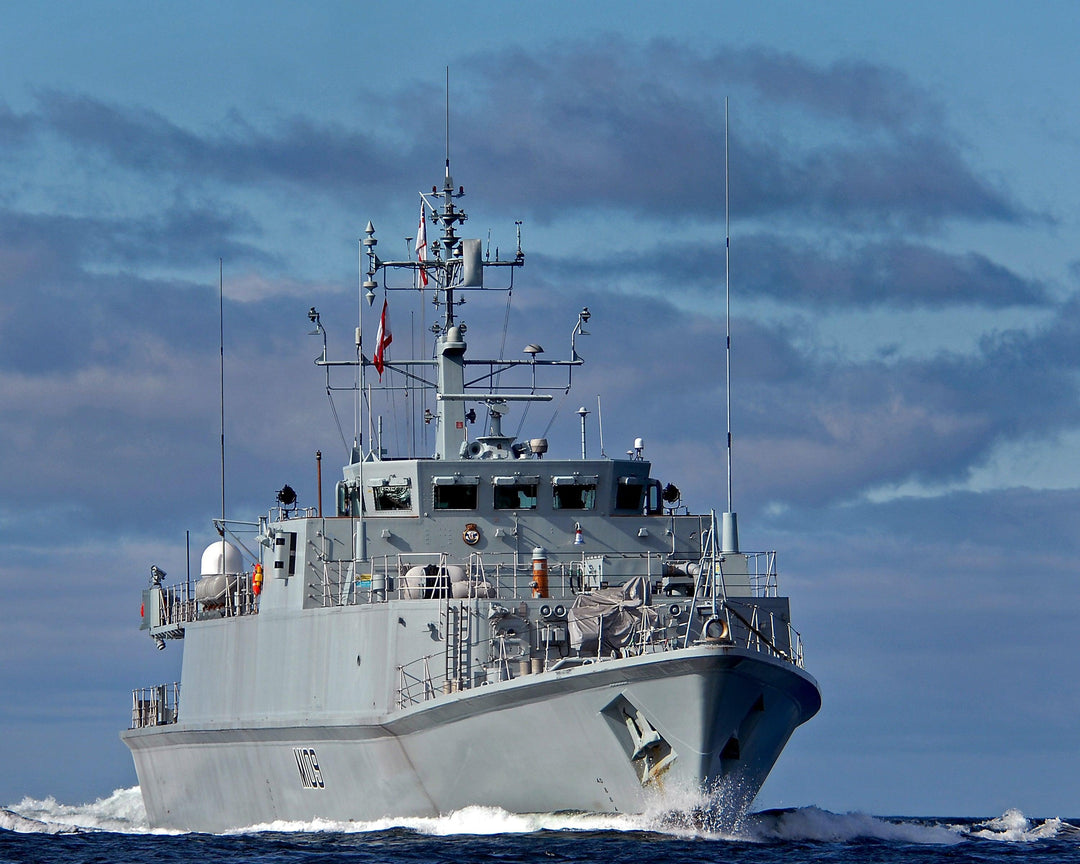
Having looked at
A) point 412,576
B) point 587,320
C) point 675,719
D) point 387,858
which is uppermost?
point 587,320

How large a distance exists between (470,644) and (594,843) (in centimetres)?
399

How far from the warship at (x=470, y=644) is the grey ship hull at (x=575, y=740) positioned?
3 cm

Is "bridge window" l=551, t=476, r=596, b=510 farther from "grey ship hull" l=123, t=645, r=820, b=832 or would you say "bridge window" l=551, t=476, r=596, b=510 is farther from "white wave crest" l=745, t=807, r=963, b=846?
"white wave crest" l=745, t=807, r=963, b=846

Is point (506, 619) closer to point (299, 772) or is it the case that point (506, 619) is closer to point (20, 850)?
point (299, 772)

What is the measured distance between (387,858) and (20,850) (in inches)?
381

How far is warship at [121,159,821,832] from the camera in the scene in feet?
87.4

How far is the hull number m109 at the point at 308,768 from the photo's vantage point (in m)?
30.7

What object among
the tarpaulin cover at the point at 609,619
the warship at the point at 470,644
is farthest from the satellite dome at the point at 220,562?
the tarpaulin cover at the point at 609,619

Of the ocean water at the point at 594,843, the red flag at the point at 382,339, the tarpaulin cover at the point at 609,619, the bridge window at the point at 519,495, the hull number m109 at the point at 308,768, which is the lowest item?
the ocean water at the point at 594,843

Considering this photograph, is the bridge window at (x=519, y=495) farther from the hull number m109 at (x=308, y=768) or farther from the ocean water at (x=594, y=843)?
the ocean water at (x=594, y=843)

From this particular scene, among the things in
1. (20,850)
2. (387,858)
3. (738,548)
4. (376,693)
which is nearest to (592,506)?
(738,548)

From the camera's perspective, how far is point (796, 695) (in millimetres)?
28250

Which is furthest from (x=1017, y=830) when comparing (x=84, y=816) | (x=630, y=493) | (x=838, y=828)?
(x=84, y=816)

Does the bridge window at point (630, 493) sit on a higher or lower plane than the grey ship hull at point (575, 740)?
higher
